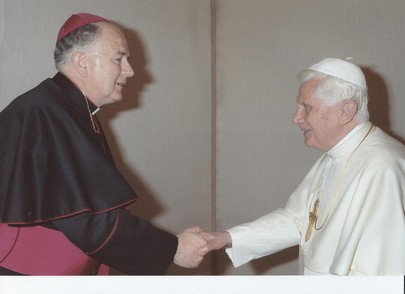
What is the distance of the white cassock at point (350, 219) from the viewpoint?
250 centimetres

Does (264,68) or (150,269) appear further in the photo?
(264,68)

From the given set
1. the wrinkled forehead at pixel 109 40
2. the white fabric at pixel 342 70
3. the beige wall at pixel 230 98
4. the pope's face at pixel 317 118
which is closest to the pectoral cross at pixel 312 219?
the pope's face at pixel 317 118

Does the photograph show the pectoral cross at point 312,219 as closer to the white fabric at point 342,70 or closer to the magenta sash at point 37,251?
the white fabric at point 342,70

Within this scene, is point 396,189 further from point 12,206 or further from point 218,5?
point 218,5

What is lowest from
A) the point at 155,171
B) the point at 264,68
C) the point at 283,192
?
the point at 283,192

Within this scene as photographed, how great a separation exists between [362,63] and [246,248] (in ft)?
5.88

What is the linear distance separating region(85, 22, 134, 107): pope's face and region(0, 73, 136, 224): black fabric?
0.19 metres

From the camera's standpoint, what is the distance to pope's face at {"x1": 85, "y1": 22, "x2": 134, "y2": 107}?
2805 millimetres

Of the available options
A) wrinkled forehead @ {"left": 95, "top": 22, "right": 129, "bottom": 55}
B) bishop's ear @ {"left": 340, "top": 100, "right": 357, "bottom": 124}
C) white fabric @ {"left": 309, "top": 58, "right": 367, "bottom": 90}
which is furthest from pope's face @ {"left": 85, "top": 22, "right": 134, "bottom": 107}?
bishop's ear @ {"left": 340, "top": 100, "right": 357, "bottom": 124}

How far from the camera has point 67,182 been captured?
2.45 metres

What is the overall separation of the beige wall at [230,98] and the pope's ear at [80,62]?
861mm

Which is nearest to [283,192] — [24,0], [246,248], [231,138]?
[231,138]

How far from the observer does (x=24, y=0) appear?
3.03 metres

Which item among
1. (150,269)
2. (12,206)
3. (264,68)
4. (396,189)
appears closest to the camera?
(12,206)
